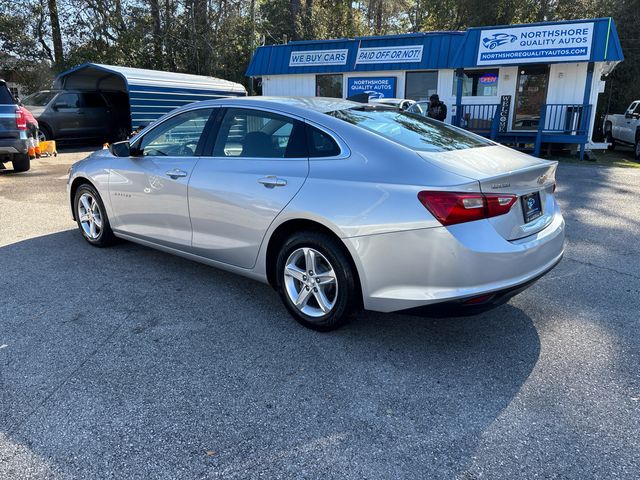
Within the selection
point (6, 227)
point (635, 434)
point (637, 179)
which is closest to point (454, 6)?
point (637, 179)

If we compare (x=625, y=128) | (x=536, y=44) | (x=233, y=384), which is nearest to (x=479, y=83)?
(x=536, y=44)

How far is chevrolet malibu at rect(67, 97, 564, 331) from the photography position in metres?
3.10

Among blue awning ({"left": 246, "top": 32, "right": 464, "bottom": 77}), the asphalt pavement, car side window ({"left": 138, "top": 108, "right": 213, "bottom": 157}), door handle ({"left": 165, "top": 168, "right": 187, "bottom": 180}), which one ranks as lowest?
the asphalt pavement

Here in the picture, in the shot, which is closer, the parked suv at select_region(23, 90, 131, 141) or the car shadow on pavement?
the car shadow on pavement

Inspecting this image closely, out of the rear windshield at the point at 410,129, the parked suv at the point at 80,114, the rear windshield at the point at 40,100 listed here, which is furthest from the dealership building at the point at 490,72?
the rear windshield at the point at 410,129

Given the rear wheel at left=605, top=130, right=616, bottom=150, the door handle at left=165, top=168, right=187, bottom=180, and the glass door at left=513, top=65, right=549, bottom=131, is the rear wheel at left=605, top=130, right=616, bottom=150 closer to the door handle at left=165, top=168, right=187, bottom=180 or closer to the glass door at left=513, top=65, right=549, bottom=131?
the glass door at left=513, top=65, right=549, bottom=131

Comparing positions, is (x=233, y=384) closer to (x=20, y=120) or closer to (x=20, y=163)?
(x=20, y=120)

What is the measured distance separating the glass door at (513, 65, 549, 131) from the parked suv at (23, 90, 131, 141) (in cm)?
1311

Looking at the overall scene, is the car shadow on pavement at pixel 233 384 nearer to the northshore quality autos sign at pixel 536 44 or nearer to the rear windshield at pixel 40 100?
the northshore quality autos sign at pixel 536 44

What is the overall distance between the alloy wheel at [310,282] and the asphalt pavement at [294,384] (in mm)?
202

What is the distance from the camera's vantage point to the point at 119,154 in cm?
501

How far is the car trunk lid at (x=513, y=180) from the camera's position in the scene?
319cm

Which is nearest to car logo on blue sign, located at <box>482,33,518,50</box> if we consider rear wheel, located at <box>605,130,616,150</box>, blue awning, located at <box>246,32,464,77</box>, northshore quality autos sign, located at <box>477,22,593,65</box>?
northshore quality autos sign, located at <box>477,22,593,65</box>

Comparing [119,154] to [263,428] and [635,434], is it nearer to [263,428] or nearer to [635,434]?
[263,428]
